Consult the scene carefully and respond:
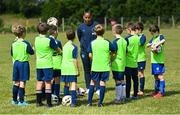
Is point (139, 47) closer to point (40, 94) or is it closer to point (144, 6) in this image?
point (40, 94)

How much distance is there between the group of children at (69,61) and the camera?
1198 cm

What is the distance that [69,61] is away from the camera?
12086mm

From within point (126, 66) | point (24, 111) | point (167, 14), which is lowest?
point (24, 111)

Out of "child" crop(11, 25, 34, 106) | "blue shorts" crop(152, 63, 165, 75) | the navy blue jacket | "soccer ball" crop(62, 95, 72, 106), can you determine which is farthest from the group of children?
the navy blue jacket

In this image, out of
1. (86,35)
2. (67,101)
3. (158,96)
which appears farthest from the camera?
(86,35)

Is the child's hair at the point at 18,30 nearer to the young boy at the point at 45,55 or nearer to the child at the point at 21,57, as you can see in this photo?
the child at the point at 21,57

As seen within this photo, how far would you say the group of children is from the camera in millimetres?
11977

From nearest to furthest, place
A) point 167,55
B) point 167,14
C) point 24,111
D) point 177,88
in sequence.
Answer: point 24,111 → point 177,88 → point 167,55 → point 167,14

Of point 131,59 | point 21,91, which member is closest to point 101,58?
point 131,59

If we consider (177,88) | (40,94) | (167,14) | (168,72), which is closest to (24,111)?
(40,94)

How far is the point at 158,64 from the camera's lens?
539 inches

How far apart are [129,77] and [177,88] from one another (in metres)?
2.57

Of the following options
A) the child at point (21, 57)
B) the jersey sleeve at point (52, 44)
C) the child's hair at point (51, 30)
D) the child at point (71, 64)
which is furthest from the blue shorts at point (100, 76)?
the child at point (21, 57)

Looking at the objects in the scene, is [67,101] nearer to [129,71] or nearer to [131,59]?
[129,71]
